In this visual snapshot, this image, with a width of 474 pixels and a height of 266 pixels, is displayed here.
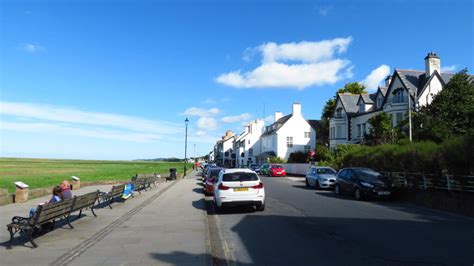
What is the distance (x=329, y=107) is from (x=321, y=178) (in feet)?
161

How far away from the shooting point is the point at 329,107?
74.6 metres

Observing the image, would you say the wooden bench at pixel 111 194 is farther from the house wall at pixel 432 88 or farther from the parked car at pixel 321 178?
the house wall at pixel 432 88

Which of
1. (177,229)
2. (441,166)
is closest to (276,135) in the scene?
(441,166)

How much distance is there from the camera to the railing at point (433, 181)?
53.6 ft

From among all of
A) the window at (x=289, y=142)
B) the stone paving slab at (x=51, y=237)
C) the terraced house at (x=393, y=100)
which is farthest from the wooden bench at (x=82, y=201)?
the window at (x=289, y=142)

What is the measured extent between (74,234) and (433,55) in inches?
1655

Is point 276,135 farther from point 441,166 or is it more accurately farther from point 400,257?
point 400,257

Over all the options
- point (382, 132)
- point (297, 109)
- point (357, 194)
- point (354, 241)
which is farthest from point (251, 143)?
point (354, 241)

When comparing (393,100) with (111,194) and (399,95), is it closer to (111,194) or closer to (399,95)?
(399,95)

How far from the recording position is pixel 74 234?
10.8 m

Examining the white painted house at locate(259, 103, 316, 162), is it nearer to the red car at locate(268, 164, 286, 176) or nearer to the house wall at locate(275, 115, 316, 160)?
the house wall at locate(275, 115, 316, 160)

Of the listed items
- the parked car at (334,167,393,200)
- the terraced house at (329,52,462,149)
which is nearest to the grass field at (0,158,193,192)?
the parked car at (334,167,393,200)

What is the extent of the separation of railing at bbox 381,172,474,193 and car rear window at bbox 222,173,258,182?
764 centimetres

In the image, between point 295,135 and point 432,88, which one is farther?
Result: point 295,135
